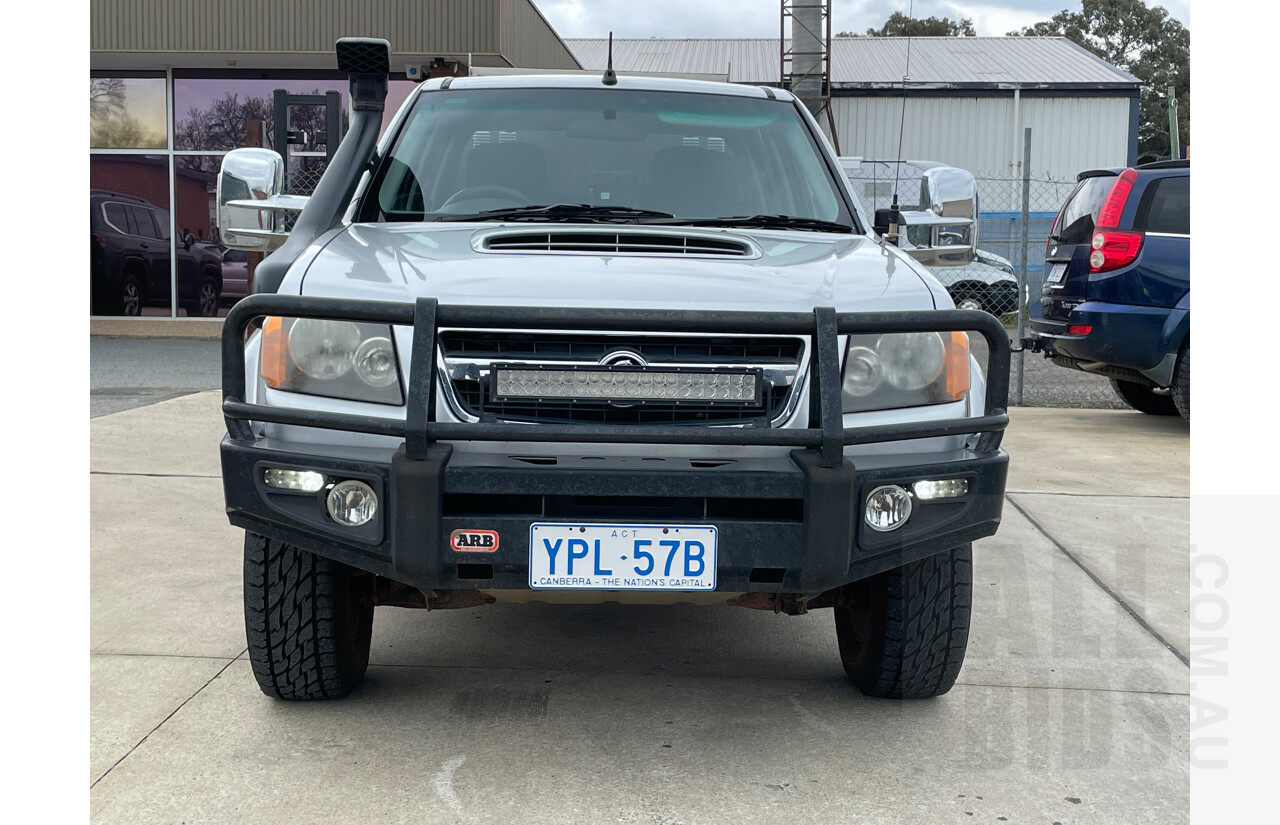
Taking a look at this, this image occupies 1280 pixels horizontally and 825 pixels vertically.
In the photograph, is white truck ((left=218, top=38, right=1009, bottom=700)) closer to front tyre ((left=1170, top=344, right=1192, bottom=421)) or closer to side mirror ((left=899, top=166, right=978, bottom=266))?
side mirror ((left=899, top=166, right=978, bottom=266))

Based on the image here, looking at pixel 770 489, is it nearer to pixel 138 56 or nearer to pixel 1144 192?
pixel 1144 192

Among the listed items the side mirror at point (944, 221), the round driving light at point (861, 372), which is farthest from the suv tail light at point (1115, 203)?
the round driving light at point (861, 372)

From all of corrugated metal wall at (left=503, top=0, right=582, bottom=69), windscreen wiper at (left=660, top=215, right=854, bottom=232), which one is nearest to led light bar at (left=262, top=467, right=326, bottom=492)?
windscreen wiper at (left=660, top=215, right=854, bottom=232)

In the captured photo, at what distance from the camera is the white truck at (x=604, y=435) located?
8.87 feet

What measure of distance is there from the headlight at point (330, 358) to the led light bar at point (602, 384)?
0.99 feet

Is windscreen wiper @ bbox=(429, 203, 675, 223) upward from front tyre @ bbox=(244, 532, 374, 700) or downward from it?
upward

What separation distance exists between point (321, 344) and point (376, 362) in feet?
0.48

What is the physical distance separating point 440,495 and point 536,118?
1.89 m

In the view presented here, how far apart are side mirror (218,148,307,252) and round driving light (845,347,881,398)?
2.01 metres

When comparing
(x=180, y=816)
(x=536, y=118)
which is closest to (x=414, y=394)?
(x=180, y=816)

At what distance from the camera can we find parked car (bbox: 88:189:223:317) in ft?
51.6

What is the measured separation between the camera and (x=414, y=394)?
2699 mm

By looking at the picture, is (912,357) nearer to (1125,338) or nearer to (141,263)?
(1125,338)

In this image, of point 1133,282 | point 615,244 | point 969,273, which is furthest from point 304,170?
point 615,244
